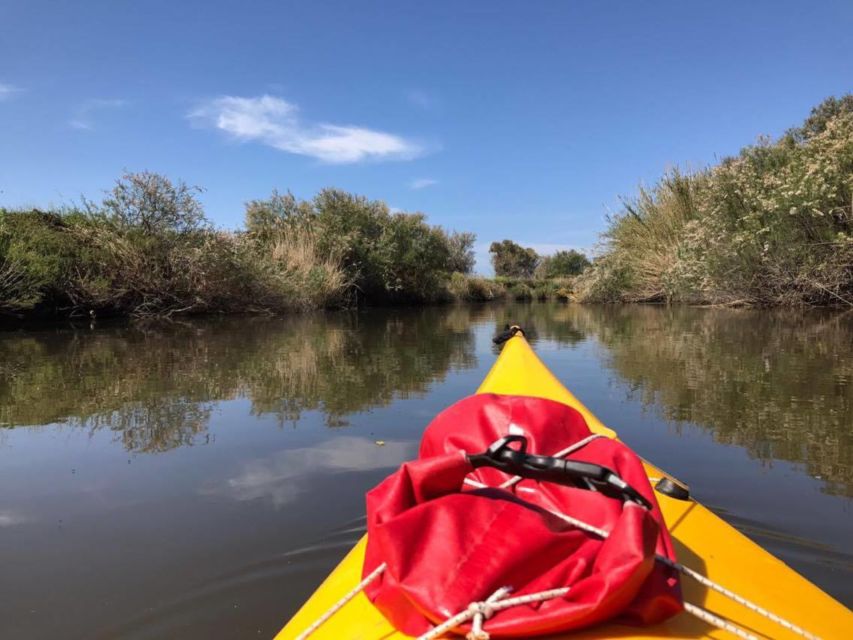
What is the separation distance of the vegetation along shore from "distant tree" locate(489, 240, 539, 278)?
27.8 m

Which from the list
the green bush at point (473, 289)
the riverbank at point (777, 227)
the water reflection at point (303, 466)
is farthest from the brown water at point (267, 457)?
the green bush at point (473, 289)

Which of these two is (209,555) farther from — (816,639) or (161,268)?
(161,268)

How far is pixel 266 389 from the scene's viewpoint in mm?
5934

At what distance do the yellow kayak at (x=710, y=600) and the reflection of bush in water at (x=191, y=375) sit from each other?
305 centimetres

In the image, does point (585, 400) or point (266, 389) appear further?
point (266, 389)

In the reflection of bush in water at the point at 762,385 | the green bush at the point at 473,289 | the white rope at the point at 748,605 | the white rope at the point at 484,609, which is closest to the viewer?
the white rope at the point at 484,609

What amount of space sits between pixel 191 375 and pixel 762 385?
20.6 feet

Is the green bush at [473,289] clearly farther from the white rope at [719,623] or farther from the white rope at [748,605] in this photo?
the white rope at [719,623]

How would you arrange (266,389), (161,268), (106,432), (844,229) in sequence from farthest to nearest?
(161,268), (844,229), (266,389), (106,432)

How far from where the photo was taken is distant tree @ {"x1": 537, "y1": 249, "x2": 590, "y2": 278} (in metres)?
47.0

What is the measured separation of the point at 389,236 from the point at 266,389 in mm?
19871

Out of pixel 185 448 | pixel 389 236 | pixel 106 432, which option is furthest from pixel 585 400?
pixel 389 236

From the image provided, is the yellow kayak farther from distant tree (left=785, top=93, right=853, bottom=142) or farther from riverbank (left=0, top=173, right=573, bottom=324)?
distant tree (left=785, top=93, right=853, bottom=142)

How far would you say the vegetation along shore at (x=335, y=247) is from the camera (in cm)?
1207
